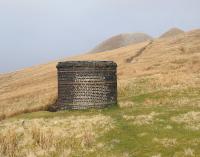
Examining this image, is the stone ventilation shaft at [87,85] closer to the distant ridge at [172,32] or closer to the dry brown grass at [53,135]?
the dry brown grass at [53,135]

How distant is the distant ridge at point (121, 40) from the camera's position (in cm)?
17012

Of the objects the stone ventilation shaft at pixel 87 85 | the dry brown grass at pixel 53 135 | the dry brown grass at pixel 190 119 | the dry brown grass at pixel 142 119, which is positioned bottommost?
the dry brown grass at pixel 53 135

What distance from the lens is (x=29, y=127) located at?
108ft

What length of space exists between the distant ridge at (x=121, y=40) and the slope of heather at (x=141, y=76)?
193ft

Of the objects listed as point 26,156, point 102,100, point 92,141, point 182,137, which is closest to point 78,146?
point 92,141

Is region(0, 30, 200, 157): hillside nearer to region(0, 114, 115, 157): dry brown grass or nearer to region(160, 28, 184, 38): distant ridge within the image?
region(0, 114, 115, 157): dry brown grass

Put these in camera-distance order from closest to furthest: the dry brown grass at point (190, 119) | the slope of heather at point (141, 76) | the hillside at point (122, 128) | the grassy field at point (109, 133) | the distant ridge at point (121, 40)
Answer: the grassy field at point (109, 133), the hillside at point (122, 128), the dry brown grass at point (190, 119), the slope of heather at point (141, 76), the distant ridge at point (121, 40)

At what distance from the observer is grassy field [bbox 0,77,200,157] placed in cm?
2520

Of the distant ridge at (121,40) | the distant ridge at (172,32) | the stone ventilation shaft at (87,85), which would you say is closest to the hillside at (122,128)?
the stone ventilation shaft at (87,85)

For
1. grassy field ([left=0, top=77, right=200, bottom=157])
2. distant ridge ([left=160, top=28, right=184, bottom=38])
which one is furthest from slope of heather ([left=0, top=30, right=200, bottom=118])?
distant ridge ([left=160, top=28, right=184, bottom=38])

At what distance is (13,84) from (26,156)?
63.7 meters

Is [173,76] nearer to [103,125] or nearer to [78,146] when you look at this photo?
[103,125]

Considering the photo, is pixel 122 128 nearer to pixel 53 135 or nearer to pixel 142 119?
pixel 142 119

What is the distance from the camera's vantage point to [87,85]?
135ft
